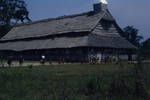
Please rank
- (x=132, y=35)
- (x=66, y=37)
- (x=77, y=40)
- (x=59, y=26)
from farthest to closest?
1. (x=132, y=35)
2. (x=59, y=26)
3. (x=66, y=37)
4. (x=77, y=40)

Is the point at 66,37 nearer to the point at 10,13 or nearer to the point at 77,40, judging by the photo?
the point at 77,40

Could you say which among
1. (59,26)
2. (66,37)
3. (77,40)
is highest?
(59,26)

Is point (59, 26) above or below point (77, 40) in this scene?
above

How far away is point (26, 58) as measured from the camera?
6003 centimetres

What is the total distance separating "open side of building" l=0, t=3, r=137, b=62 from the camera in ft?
165

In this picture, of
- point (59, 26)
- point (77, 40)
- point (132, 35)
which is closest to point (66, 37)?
point (77, 40)

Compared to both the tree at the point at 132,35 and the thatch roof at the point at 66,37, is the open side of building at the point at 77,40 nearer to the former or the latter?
the thatch roof at the point at 66,37

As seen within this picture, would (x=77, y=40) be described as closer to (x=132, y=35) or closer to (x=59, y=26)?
(x=59, y=26)

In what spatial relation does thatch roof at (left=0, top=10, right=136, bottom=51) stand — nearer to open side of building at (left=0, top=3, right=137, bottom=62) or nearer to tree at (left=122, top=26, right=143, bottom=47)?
open side of building at (left=0, top=3, right=137, bottom=62)

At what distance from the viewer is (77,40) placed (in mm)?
51281

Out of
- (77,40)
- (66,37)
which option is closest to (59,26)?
(66,37)

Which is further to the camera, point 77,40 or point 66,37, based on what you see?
point 66,37

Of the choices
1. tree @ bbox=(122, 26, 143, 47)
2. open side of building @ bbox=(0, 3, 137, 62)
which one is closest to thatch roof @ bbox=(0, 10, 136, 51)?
open side of building @ bbox=(0, 3, 137, 62)

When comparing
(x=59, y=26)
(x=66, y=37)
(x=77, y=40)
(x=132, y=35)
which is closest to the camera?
(x=77, y=40)
